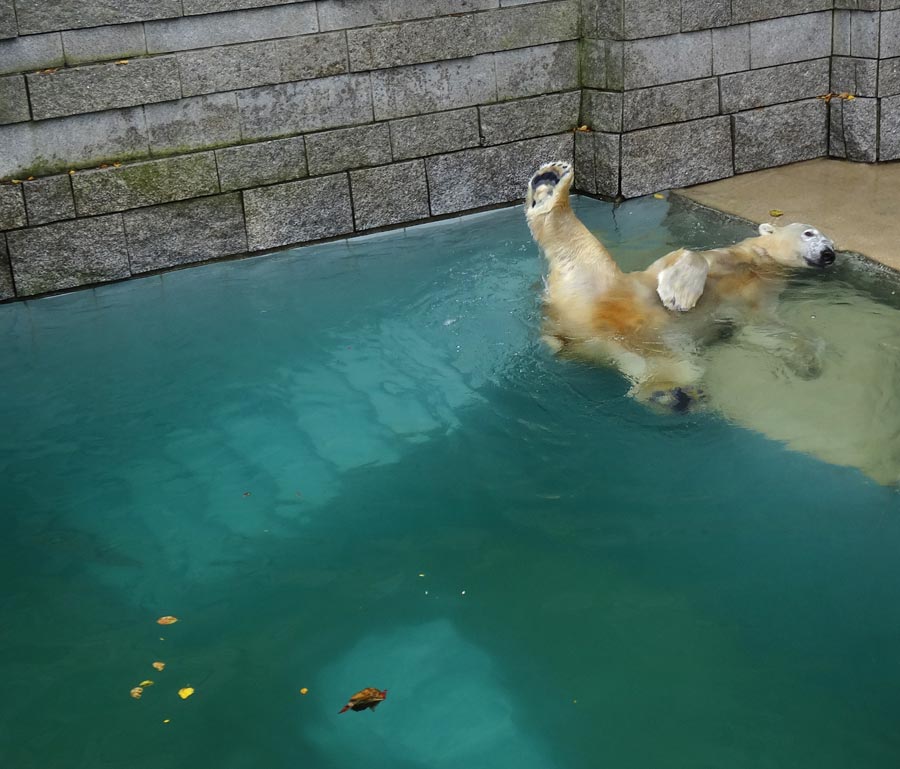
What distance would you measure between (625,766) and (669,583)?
1.06 m

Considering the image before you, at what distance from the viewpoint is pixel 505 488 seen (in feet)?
18.0

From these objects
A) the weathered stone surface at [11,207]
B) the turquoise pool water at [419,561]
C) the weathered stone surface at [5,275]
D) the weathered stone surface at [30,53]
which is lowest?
the turquoise pool water at [419,561]

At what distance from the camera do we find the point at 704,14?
9.20 metres

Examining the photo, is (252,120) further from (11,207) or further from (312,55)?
(11,207)

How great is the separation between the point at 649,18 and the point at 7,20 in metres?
4.88

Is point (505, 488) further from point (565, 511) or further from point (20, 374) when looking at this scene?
point (20, 374)

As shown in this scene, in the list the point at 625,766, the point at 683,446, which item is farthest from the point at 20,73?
the point at 625,766

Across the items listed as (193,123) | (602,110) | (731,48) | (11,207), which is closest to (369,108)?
(193,123)

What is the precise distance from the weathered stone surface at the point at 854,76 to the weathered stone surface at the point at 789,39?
0.54 ft

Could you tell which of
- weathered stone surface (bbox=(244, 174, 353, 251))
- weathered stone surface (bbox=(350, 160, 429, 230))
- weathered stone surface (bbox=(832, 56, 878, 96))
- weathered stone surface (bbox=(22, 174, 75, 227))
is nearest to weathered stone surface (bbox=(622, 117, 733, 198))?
weathered stone surface (bbox=(832, 56, 878, 96))

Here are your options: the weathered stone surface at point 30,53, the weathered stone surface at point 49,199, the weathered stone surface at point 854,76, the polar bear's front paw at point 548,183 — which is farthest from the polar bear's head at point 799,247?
the weathered stone surface at point 30,53

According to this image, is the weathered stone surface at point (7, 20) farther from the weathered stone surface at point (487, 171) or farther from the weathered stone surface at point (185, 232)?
the weathered stone surface at point (487, 171)

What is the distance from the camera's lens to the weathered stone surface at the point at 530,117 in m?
9.28

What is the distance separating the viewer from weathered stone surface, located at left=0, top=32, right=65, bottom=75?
25.1 feet
